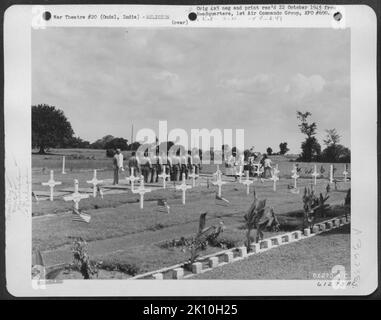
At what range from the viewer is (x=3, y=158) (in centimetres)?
168

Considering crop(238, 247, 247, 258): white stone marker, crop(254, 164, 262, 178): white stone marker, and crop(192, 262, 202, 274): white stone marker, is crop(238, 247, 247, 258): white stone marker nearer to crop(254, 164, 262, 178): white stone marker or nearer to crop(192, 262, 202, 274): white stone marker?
crop(192, 262, 202, 274): white stone marker

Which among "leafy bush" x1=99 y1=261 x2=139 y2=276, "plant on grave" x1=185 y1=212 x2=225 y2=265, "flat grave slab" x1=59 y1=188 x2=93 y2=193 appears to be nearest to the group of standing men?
"flat grave slab" x1=59 y1=188 x2=93 y2=193

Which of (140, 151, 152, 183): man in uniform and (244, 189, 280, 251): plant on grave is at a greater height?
(140, 151, 152, 183): man in uniform

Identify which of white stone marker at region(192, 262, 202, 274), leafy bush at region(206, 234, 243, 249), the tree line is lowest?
white stone marker at region(192, 262, 202, 274)

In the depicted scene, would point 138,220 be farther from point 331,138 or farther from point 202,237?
point 331,138

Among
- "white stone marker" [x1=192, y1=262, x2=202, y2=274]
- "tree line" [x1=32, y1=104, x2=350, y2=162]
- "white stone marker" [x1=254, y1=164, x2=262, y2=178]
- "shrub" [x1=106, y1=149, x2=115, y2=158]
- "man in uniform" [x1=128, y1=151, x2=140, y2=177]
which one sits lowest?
"white stone marker" [x1=192, y1=262, x2=202, y2=274]

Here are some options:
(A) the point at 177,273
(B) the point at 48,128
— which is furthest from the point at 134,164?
(A) the point at 177,273

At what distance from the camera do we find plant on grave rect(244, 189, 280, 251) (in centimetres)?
173

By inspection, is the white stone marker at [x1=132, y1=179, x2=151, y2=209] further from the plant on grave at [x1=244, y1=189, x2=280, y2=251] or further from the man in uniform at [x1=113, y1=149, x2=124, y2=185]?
the plant on grave at [x1=244, y1=189, x2=280, y2=251]

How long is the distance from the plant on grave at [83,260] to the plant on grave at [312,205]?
0.89 meters

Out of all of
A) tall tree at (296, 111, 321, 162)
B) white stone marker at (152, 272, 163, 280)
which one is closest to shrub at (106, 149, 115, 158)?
white stone marker at (152, 272, 163, 280)

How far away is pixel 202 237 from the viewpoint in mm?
1705

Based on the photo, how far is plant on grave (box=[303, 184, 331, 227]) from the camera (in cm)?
176

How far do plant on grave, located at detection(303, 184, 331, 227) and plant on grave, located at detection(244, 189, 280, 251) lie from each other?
0.45 feet
